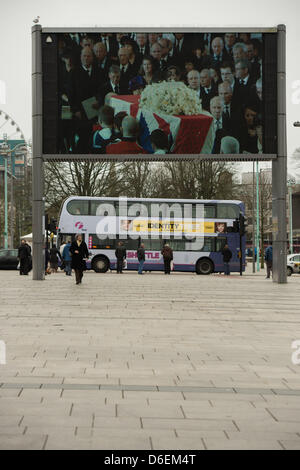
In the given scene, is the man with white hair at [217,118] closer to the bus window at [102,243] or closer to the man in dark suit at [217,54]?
the man in dark suit at [217,54]

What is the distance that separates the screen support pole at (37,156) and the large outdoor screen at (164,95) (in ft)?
1.74

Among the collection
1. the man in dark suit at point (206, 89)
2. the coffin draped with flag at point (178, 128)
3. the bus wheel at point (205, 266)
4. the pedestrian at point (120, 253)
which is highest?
the man in dark suit at point (206, 89)

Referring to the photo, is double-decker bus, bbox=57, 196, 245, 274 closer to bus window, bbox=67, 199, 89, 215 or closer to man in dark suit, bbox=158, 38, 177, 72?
bus window, bbox=67, 199, 89, 215

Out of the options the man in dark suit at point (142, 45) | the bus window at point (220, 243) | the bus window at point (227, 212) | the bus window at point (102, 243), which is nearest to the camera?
the man in dark suit at point (142, 45)

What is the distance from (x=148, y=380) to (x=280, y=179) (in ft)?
62.4

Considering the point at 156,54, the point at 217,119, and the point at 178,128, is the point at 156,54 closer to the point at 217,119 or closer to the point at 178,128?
the point at 178,128

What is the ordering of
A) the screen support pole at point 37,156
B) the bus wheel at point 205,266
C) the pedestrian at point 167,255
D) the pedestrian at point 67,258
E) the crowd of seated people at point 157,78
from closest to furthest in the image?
the crowd of seated people at point 157,78 → the screen support pole at point 37,156 → the pedestrian at point 67,258 → the pedestrian at point 167,255 → the bus wheel at point 205,266

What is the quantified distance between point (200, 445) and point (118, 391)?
5.73 feet

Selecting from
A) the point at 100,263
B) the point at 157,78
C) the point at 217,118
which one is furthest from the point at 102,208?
the point at 217,118

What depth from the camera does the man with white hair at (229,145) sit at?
23344 mm

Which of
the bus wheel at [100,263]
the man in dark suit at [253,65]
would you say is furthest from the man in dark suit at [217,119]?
the bus wheel at [100,263]

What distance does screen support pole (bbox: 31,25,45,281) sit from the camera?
24.2 metres

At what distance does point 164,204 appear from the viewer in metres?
37.0

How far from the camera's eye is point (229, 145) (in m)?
23.4
